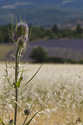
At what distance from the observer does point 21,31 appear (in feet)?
3.85

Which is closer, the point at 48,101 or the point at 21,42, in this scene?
the point at 21,42

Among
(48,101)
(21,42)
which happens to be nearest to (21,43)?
(21,42)

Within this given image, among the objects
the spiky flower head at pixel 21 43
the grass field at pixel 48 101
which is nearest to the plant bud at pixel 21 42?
the spiky flower head at pixel 21 43

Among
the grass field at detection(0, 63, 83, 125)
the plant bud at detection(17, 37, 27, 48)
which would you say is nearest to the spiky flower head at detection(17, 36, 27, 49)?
the plant bud at detection(17, 37, 27, 48)

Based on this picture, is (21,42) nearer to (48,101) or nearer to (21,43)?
(21,43)

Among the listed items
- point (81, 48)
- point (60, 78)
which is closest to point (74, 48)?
point (81, 48)

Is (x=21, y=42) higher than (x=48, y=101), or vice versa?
(x=21, y=42)

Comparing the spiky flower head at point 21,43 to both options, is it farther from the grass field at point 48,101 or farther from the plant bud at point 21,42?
the grass field at point 48,101

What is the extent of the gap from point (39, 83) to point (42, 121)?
204 cm

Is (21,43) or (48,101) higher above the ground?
(21,43)

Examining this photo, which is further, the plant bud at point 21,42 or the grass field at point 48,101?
the grass field at point 48,101

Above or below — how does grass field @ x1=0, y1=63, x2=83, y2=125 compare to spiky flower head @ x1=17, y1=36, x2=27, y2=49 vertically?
below

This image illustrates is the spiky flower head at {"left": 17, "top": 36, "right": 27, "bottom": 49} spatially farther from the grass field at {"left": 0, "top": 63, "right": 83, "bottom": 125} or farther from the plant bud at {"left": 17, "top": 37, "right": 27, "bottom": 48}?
the grass field at {"left": 0, "top": 63, "right": 83, "bottom": 125}

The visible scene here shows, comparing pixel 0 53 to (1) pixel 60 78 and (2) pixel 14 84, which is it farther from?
(2) pixel 14 84
